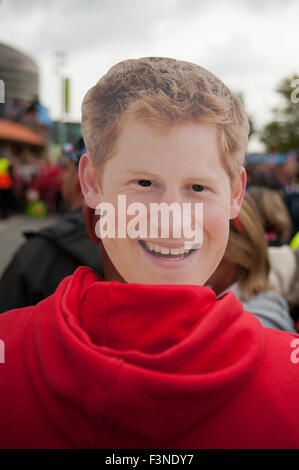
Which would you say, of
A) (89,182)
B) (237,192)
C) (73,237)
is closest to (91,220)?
(89,182)

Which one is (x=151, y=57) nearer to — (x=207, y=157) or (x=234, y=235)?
(x=207, y=157)

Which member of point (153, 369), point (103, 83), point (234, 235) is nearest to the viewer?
point (153, 369)

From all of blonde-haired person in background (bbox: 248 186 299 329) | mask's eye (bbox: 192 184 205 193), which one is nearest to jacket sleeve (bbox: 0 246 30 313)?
mask's eye (bbox: 192 184 205 193)

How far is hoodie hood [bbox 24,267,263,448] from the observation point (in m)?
0.75

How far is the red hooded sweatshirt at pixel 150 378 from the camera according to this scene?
2.46 feet

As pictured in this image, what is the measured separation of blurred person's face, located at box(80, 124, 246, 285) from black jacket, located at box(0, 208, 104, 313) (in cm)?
79

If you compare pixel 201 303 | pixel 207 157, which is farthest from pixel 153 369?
pixel 207 157

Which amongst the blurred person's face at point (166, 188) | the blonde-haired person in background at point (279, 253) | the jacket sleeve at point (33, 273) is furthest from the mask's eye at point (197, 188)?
the blonde-haired person in background at point (279, 253)

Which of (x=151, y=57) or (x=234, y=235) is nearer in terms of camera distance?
(x=151, y=57)

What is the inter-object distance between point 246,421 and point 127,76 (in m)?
0.72

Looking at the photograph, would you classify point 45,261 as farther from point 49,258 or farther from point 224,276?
point 224,276

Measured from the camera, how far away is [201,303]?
32.5 inches

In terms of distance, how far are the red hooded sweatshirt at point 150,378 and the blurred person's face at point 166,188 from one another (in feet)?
0.28

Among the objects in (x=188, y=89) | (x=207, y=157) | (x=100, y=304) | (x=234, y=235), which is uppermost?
(x=188, y=89)
